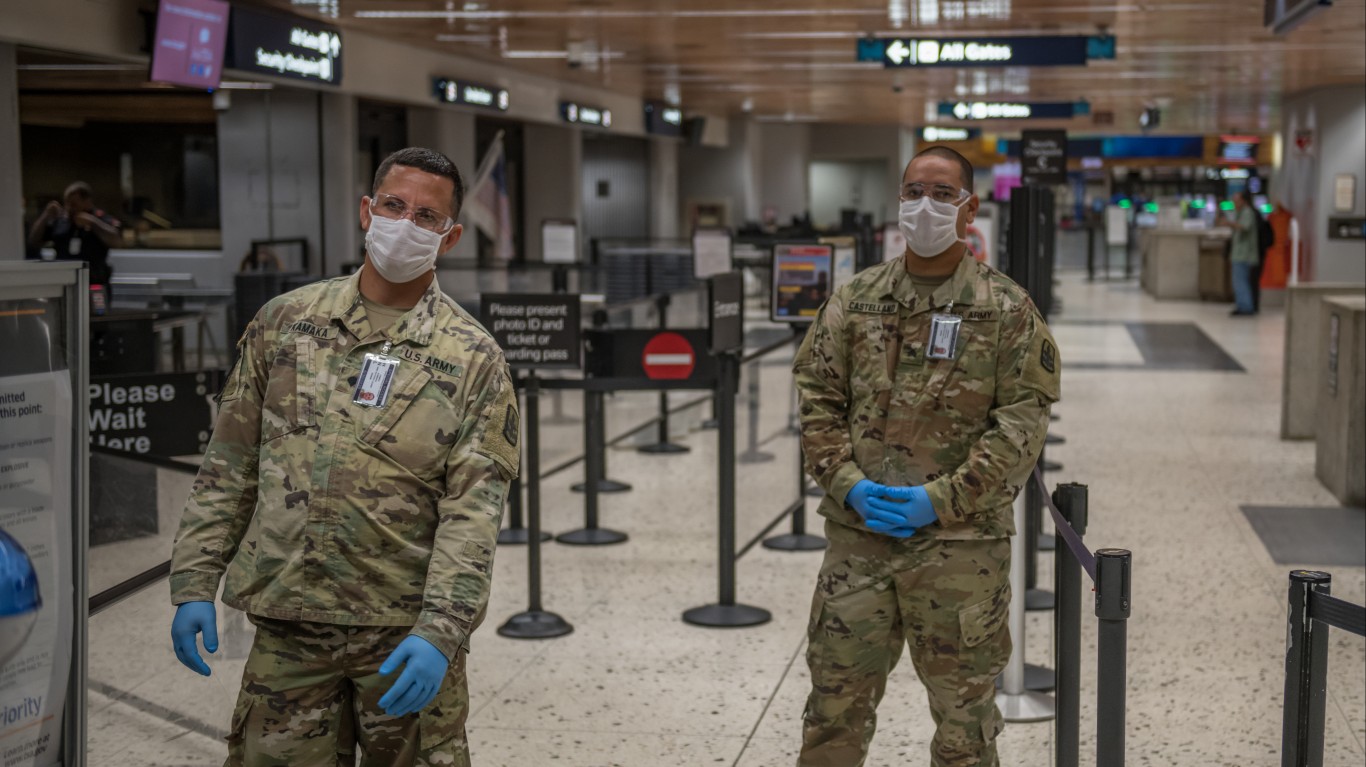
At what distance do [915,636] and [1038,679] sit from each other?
2.08 meters

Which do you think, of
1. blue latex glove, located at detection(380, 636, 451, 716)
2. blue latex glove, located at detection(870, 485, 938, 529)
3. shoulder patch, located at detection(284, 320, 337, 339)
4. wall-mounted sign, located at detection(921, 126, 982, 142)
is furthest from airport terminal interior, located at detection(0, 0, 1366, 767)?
wall-mounted sign, located at detection(921, 126, 982, 142)

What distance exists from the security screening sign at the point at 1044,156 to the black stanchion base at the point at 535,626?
12.3m

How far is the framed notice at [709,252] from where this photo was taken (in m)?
13.2

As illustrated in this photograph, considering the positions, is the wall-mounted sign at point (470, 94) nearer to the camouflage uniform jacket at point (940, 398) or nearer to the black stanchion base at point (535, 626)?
the black stanchion base at point (535, 626)

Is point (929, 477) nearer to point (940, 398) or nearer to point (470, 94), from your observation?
point (940, 398)

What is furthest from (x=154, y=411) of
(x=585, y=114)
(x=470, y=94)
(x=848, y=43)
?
(x=585, y=114)

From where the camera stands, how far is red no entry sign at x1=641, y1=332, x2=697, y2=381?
7176 mm

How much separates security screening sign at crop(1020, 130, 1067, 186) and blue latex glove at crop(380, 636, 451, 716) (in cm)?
1554

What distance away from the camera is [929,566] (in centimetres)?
357

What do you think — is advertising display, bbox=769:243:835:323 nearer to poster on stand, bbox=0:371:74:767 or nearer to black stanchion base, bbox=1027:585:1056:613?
black stanchion base, bbox=1027:585:1056:613

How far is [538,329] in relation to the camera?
6570 mm

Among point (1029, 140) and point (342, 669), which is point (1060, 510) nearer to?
point (342, 669)

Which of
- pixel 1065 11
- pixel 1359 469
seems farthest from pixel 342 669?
pixel 1065 11

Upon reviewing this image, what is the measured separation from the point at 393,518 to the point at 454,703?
376 millimetres
